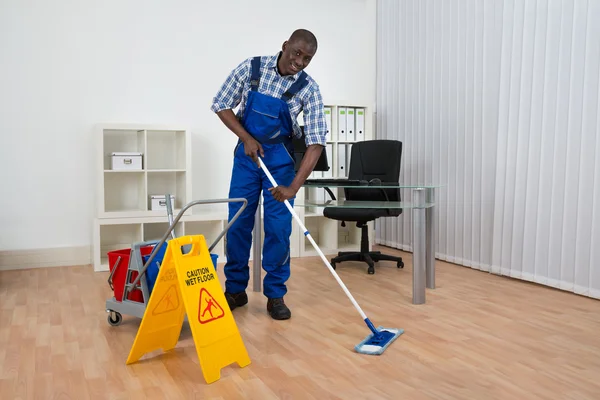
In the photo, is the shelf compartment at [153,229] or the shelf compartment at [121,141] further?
the shelf compartment at [153,229]

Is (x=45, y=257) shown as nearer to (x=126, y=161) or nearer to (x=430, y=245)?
(x=126, y=161)

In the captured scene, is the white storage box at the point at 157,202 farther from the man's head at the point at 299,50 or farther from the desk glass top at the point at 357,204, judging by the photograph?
the man's head at the point at 299,50

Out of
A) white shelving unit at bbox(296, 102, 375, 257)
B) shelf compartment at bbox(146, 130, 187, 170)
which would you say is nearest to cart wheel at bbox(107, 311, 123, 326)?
shelf compartment at bbox(146, 130, 187, 170)

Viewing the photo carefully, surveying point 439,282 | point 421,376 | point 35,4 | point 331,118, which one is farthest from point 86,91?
point 421,376

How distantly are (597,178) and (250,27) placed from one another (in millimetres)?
3112

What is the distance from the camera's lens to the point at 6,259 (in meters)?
4.55

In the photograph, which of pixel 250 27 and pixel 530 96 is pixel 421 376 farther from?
pixel 250 27

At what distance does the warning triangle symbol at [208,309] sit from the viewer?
2.33 metres

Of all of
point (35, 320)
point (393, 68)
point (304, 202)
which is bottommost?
point (35, 320)

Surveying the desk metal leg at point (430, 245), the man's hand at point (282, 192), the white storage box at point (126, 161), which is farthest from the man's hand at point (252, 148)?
the white storage box at point (126, 161)

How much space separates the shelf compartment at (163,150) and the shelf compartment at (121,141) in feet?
0.29

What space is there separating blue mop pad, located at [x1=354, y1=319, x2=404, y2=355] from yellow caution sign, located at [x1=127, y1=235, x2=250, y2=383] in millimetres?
513

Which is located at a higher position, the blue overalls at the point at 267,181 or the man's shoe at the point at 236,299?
the blue overalls at the point at 267,181

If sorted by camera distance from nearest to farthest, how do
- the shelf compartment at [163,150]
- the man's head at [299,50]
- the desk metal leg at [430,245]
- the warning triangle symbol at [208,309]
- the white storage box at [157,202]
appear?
the warning triangle symbol at [208,309]
the man's head at [299,50]
the desk metal leg at [430,245]
the white storage box at [157,202]
the shelf compartment at [163,150]
